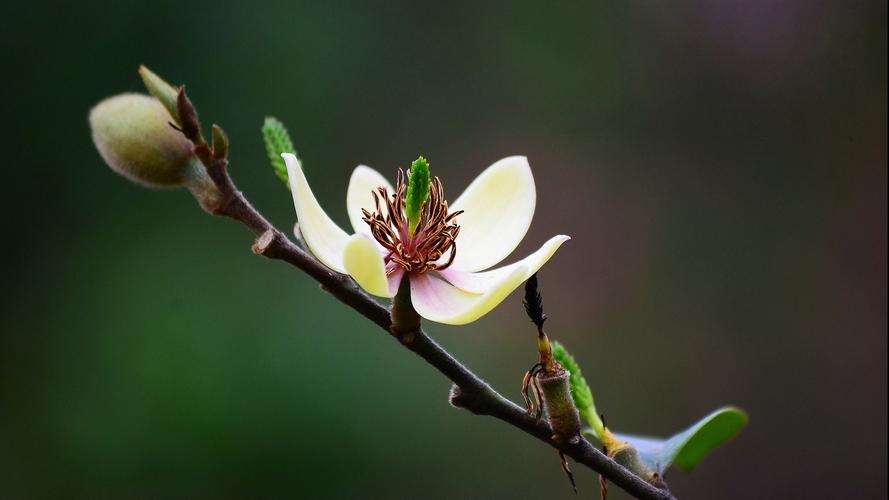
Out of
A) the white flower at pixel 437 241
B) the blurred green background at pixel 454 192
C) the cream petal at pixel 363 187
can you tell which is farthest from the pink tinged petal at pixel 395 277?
the blurred green background at pixel 454 192

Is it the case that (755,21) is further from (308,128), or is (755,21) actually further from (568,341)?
(308,128)

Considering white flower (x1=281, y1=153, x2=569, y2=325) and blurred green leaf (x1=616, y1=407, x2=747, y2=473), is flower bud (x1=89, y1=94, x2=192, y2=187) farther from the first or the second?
blurred green leaf (x1=616, y1=407, x2=747, y2=473)

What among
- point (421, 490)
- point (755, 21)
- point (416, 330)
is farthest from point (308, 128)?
point (416, 330)

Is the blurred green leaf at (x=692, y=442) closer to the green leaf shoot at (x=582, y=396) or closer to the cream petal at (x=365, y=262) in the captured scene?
the green leaf shoot at (x=582, y=396)

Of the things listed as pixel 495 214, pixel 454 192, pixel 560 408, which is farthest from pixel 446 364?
pixel 454 192

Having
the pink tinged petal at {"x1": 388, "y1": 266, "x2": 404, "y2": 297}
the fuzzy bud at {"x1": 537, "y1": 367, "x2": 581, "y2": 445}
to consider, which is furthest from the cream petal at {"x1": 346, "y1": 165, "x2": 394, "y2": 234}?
the fuzzy bud at {"x1": 537, "y1": 367, "x2": 581, "y2": 445}

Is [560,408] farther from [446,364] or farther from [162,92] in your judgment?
[162,92]
